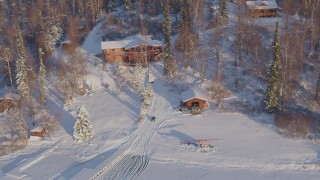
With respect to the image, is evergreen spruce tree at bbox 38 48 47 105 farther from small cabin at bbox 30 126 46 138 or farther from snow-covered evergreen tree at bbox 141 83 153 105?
snow-covered evergreen tree at bbox 141 83 153 105

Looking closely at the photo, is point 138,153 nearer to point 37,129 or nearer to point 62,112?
point 37,129

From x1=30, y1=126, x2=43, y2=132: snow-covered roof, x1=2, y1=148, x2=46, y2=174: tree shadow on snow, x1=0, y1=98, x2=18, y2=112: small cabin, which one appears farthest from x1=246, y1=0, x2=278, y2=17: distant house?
x1=2, y1=148, x2=46, y2=174: tree shadow on snow

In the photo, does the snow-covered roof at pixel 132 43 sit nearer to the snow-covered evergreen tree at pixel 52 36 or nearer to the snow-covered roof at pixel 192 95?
the snow-covered evergreen tree at pixel 52 36

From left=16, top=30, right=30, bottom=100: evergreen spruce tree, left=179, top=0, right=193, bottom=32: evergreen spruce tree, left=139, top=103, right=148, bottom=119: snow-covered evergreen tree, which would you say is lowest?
left=139, top=103, right=148, bottom=119: snow-covered evergreen tree

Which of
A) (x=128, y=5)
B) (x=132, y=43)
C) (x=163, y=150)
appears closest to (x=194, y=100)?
(x=163, y=150)

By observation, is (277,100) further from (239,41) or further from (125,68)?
(125,68)

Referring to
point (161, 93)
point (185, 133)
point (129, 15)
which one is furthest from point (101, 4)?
point (185, 133)

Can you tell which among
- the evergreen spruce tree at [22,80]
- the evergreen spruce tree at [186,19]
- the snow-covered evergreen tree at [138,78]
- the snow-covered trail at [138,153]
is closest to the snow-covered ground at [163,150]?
the snow-covered trail at [138,153]
